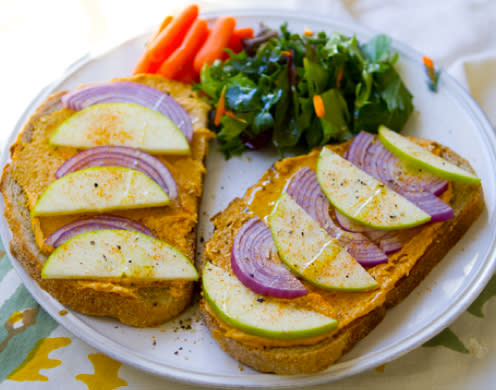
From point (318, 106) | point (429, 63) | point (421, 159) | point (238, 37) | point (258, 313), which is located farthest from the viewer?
point (238, 37)

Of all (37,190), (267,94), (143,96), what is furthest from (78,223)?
(267,94)

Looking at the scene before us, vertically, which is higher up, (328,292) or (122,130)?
(122,130)

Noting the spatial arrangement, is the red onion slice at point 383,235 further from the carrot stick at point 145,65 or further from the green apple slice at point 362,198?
the carrot stick at point 145,65

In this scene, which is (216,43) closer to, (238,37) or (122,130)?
(238,37)

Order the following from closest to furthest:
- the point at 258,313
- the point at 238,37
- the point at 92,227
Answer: the point at 258,313, the point at 92,227, the point at 238,37

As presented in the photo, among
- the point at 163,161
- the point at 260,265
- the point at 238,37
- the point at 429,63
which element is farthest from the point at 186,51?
the point at 260,265

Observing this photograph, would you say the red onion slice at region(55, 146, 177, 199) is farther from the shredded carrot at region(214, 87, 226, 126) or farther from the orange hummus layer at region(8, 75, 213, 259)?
the shredded carrot at region(214, 87, 226, 126)

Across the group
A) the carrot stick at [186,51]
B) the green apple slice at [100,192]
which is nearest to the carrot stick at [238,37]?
the carrot stick at [186,51]

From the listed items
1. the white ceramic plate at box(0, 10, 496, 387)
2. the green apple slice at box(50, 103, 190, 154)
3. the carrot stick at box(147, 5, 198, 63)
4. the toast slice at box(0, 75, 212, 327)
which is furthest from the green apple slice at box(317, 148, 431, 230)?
the carrot stick at box(147, 5, 198, 63)
